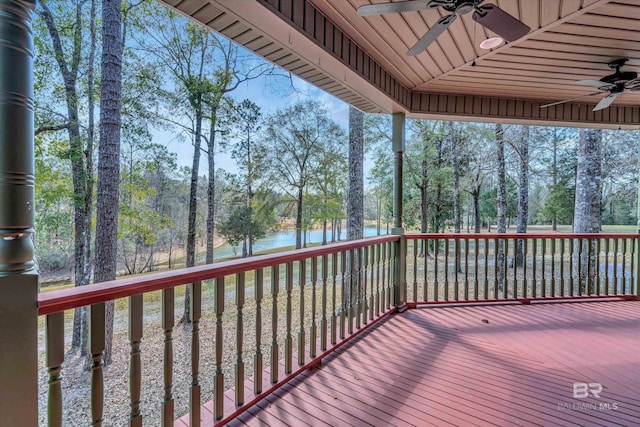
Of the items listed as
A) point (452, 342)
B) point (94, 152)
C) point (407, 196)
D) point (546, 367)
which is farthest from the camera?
point (407, 196)

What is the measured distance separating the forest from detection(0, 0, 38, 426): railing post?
502cm

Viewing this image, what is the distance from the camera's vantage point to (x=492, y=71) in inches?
128

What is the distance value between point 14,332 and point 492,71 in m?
4.13

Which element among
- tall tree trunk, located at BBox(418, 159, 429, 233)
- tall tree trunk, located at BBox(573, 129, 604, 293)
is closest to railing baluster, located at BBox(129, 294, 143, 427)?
tall tree trunk, located at BBox(573, 129, 604, 293)

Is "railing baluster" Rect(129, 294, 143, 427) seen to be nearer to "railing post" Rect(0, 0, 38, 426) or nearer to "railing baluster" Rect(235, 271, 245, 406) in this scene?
"railing post" Rect(0, 0, 38, 426)

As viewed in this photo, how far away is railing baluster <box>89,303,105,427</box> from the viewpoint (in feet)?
3.58

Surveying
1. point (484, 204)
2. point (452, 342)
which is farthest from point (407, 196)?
point (452, 342)

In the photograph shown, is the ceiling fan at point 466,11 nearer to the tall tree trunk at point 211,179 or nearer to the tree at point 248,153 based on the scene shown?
the tall tree trunk at point 211,179

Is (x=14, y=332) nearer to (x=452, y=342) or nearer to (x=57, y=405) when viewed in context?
(x=57, y=405)

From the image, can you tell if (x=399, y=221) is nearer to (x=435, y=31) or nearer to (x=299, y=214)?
(x=435, y=31)

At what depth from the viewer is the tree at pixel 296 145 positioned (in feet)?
35.9

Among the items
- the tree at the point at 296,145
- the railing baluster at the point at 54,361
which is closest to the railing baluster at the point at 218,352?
the railing baluster at the point at 54,361

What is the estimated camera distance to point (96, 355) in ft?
3.63

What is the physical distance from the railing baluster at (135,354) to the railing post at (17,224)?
303 millimetres
